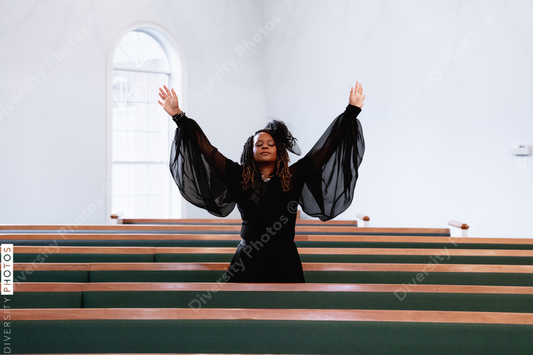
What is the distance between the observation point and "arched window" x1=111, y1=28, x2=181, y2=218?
6367 mm

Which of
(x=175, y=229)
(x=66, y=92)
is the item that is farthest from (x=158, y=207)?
(x=175, y=229)

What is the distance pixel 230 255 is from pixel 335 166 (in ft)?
2.52

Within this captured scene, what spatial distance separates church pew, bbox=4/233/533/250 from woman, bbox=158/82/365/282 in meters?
0.84

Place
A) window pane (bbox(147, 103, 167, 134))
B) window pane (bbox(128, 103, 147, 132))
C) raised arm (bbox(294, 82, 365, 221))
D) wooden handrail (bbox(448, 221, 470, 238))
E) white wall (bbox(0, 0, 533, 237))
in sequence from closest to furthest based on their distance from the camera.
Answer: raised arm (bbox(294, 82, 365, 221))
wooden handrail (bbox(448, 221, 470, 238))
white wall (bbox(0, 0, 533, 237))
window pane (bbox(128, 103, 147, 132))
window pane (bbox(147, 103, 167, 134))

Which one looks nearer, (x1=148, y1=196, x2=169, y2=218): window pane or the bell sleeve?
the bell sleeve

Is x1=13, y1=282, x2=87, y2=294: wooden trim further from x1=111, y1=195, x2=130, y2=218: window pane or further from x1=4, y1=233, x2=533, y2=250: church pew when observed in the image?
x1=111, y1=195, x2=130, y2=218: window pane

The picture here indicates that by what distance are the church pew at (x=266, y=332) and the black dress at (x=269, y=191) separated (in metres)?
0.55

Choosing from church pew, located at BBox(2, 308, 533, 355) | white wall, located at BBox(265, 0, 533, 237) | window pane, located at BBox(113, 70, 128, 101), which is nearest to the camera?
church pew, located at BBox(2, 308, 533, 355)

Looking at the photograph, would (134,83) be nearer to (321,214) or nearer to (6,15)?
(6,15)

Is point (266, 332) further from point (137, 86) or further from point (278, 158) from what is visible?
point (137, 86)

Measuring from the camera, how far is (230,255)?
235 cm

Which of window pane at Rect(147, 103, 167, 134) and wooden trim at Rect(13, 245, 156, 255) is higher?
window pane at Rect(147, 103, 167, 134)

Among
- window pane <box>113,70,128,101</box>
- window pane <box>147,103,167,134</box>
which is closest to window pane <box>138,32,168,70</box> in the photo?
window pane <box>113,70,128,101</box>

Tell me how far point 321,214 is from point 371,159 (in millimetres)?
3162
